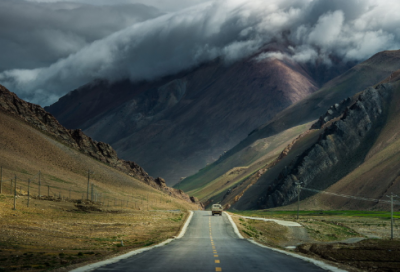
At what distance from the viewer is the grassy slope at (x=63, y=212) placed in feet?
107

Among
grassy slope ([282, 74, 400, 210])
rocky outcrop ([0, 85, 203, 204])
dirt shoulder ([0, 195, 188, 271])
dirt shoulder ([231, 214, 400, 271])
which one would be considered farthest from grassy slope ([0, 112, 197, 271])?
grassy slope ([282, 74, 400, 210])

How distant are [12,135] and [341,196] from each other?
98.6 m

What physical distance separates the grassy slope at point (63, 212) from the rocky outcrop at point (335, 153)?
37897 millimetres

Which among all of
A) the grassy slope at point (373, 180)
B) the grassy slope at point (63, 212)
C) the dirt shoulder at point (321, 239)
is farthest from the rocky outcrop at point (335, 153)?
the dirt shoulder at point (321, 239)

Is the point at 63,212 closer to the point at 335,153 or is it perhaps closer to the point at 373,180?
the point at 373,180

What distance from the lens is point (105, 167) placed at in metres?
176

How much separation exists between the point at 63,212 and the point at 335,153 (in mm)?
122714

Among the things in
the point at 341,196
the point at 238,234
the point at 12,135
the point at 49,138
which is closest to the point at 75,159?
the point at 49,138

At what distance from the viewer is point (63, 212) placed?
74.4 m

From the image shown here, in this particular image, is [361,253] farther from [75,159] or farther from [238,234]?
[75,159]

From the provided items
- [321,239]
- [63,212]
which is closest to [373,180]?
[321,239]

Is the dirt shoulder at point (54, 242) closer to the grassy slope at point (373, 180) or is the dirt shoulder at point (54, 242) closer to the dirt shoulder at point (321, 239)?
the dirt shoulder at point (321, 239)

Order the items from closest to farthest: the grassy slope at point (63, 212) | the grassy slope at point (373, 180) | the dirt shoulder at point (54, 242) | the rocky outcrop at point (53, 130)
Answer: the dirt shoulder at point (54, 242), the grassy slope at point (63, 212), the grassy slope at point (373, 180), the rocky outcrop at point (53, 130)

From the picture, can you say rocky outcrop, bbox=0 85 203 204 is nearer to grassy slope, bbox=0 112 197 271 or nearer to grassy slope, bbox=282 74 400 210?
grassy slope, bbox=0 112 197 271
